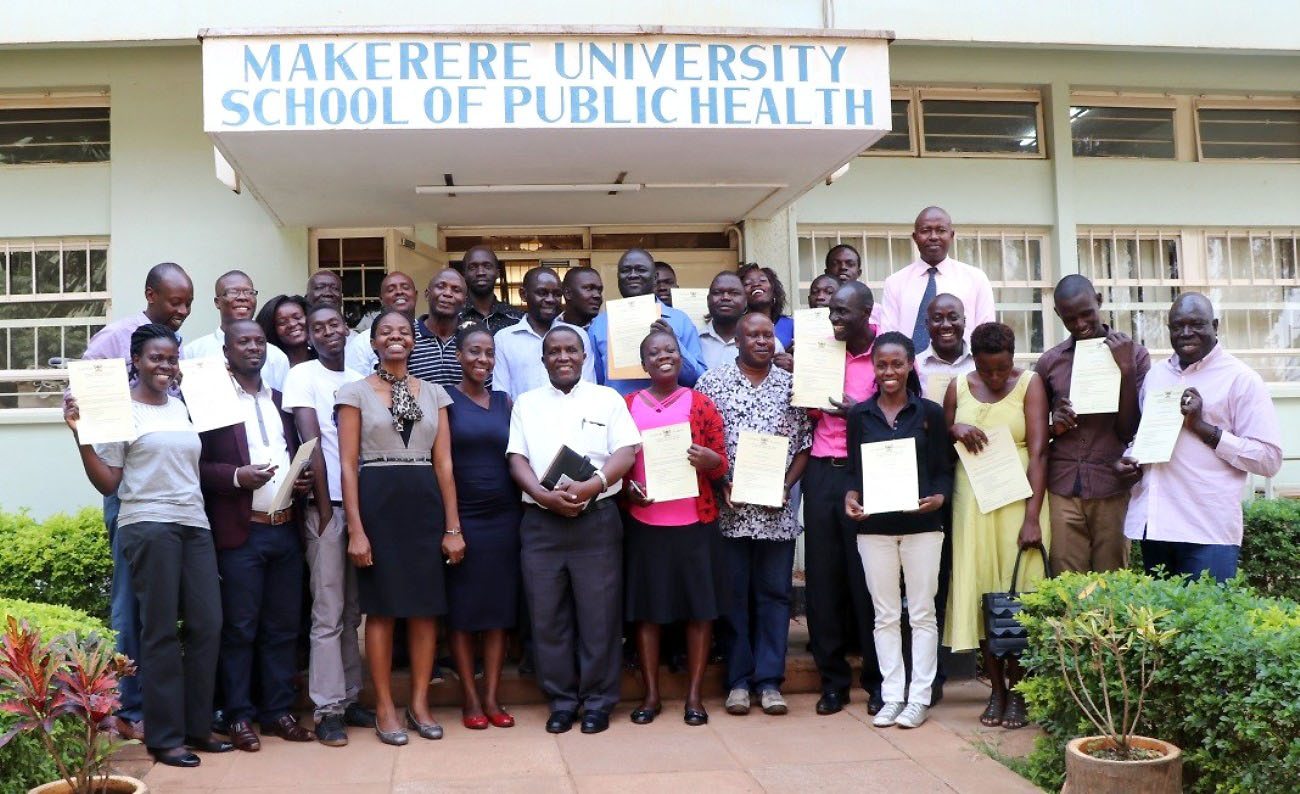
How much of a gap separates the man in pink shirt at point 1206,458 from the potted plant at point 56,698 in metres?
4.30

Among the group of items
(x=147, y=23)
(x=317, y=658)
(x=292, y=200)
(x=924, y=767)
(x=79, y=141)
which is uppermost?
(x=147, y=23)

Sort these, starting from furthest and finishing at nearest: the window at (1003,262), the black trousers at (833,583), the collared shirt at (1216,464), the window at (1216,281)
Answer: the window at (1216,281), the window at (1003,262), the black trousers at (833,583), the collared shirt at (1216,464)

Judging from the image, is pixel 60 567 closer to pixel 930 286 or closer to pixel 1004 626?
pixel 1004 626

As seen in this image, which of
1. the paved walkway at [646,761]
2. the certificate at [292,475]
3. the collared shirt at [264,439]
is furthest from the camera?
the collared shirt at [264,439]

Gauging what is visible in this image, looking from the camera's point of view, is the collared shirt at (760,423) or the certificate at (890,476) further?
the collared shirt at (760,423)

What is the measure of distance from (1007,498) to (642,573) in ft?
5.67

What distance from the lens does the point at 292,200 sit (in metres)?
8.15

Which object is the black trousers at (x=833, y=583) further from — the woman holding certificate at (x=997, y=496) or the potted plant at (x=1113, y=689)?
the potted plant at (x=1113, y=689)

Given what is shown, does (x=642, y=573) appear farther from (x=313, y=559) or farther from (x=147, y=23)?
(x=147, y=23)

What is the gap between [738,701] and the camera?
579 centimetres

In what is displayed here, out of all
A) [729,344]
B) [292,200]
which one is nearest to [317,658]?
[729,344]

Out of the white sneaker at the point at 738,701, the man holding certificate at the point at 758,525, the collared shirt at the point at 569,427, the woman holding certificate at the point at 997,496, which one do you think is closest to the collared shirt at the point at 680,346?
Result: the man holding certificate at the point at 758,525

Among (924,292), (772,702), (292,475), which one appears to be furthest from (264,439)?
(924,292)

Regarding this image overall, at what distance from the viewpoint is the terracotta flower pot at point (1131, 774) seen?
3906mm
